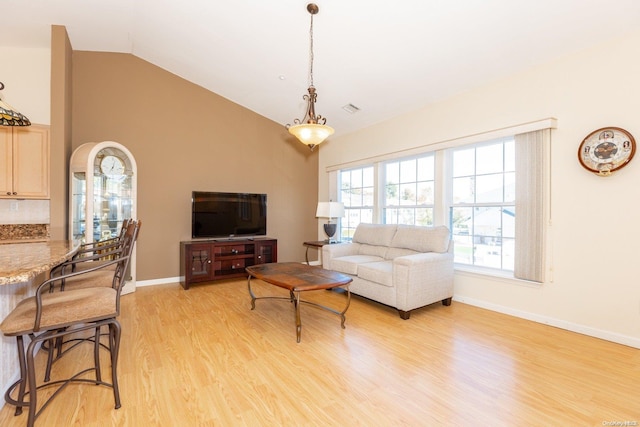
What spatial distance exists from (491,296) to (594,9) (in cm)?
278

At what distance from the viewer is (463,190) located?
12.8 ft

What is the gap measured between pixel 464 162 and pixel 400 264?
1.69m

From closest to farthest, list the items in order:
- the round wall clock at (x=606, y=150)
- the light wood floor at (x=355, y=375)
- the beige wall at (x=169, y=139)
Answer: the light wood floor at (x=355, y=375) < the round wall clock at (x=606, y=150) < the beige wall at (x=169, y=139)

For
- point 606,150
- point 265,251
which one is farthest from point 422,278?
point 265,251

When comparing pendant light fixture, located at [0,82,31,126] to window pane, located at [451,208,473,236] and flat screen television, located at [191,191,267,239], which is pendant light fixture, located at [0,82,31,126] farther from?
window pane, located at [451,208,473,236]

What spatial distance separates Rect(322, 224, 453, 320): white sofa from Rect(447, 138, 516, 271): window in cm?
37

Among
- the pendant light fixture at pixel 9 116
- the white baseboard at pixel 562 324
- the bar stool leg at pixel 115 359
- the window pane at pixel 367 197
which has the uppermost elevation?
the pendant light fixture at pixel 9 116

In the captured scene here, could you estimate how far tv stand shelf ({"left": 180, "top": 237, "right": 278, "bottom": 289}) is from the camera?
4.37 meters

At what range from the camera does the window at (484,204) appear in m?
3.47

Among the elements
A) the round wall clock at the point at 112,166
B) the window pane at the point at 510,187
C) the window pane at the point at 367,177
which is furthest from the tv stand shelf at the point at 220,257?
the window pane at the point at 510,187

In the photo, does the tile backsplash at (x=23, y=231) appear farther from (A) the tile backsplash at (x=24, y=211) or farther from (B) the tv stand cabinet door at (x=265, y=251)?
(B) the tv stand cabinet door at (x=265, y=251)

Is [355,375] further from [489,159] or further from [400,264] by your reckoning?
[489,159]

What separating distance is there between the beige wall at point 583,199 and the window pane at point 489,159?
0.27m

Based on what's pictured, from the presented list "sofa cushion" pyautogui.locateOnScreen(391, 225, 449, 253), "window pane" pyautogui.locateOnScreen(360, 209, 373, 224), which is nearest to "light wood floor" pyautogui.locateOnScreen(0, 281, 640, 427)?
"sofa cushion" pyautogui.locateOnScreen(391, 225, 449, 253)
